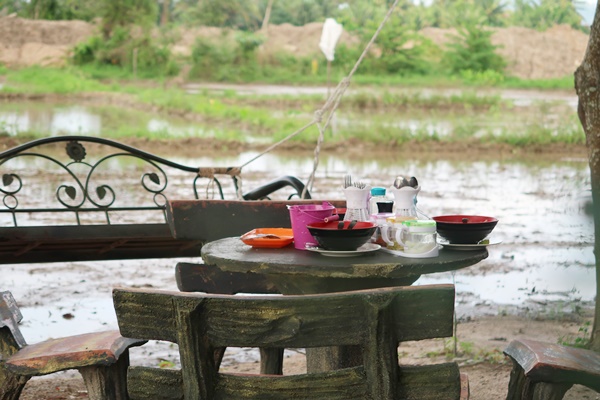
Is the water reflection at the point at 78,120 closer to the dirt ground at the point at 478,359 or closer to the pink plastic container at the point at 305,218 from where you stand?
the dirt ground at the point at 478,359

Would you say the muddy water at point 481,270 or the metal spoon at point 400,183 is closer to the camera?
the muddy water at point 481,270

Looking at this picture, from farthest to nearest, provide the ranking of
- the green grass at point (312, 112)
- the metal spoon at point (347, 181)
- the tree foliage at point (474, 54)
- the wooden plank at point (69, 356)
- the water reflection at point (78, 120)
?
the tree foliage at point (474, 54) < the water reflection at point (78, 120) < the green grass at point (312, 112) < the metal spoon at point (347, 181) < the wooden plank at point (69, 356)

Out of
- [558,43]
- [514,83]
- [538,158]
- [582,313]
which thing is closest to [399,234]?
[582,313]

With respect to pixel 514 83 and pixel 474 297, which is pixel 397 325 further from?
pixel 514 83

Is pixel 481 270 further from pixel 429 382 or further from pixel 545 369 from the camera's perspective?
pixel 429 382

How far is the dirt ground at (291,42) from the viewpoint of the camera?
22.9 meters

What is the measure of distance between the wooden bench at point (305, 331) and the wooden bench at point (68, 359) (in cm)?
33

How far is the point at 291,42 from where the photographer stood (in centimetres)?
2536

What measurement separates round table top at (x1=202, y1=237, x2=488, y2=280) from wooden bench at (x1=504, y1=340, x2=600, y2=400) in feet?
0.70

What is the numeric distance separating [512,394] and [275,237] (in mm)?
615

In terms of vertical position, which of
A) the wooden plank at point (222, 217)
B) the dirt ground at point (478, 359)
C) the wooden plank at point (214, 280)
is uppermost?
the wooden plank at point (222, 217)

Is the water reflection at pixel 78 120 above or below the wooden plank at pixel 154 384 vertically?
below

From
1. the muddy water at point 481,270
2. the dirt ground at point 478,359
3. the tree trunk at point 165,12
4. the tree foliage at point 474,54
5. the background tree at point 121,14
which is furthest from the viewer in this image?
the tree trunk at point 165,12

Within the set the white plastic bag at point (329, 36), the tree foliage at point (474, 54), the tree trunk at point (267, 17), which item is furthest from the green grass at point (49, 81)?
the tree foliage at point (474, 54)
